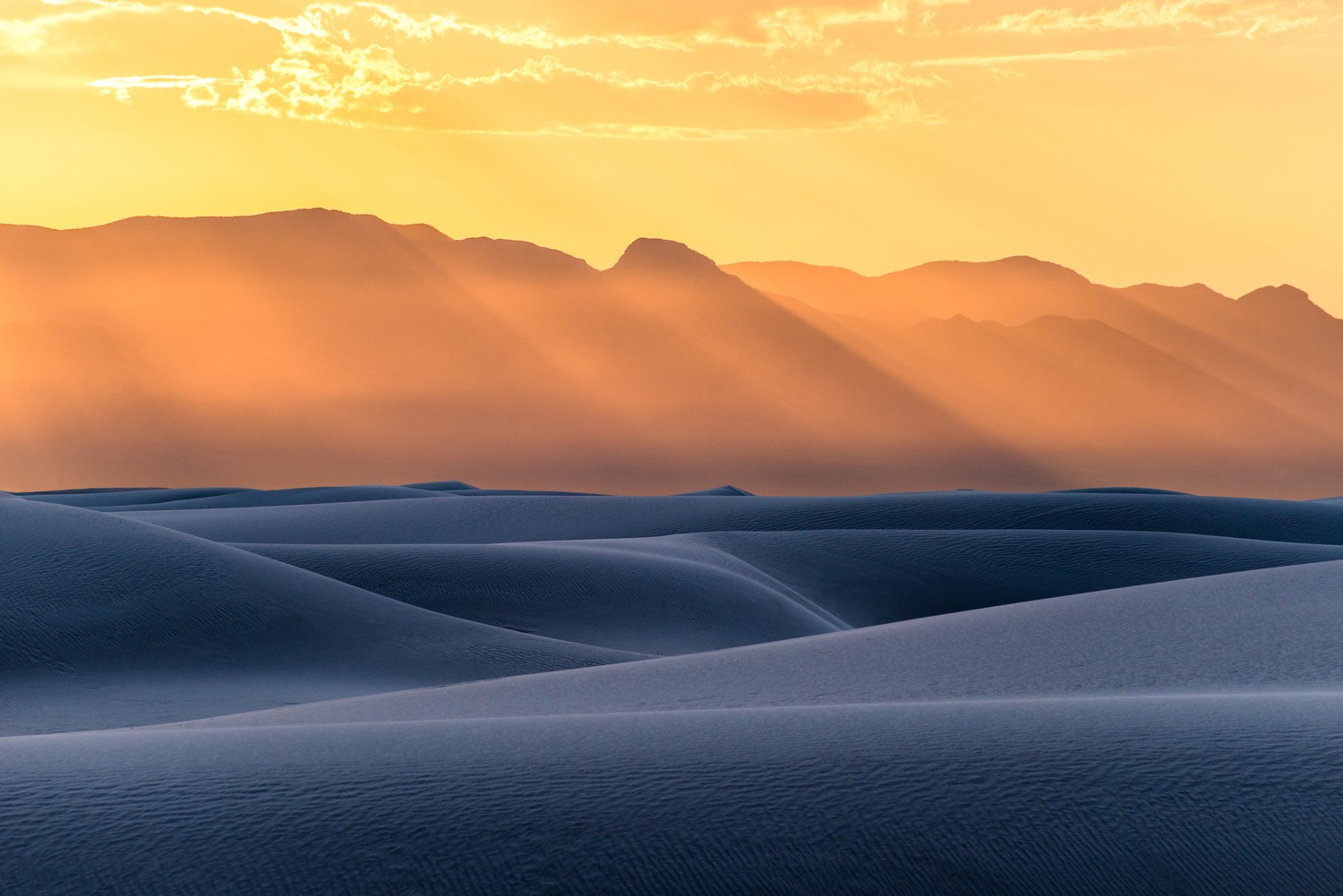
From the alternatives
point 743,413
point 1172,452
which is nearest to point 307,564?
point 743,413

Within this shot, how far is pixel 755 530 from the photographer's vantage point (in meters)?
24.6

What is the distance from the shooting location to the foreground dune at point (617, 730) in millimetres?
3814

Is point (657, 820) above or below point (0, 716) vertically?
above

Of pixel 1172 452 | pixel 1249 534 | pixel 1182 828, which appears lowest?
pixel 1172 452

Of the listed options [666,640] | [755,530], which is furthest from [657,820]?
[755,530]

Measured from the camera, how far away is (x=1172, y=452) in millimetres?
181125

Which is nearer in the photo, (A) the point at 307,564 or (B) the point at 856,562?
(A) the point at 307,564

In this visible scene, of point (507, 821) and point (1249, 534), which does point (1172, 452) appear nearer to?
point (1249, 534)

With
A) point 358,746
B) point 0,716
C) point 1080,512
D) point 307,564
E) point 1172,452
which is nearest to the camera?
point 358,746

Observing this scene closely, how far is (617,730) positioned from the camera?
5.05 metres

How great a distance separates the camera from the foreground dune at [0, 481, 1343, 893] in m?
3.81

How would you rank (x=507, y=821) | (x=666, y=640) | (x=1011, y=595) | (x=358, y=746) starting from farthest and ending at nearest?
(x=1011, y=595), (x=666, y=640), (x=358, y=746), (x=507, y=821)

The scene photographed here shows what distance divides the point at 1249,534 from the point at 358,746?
24.9 m

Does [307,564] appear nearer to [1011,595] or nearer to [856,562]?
[856,562]
